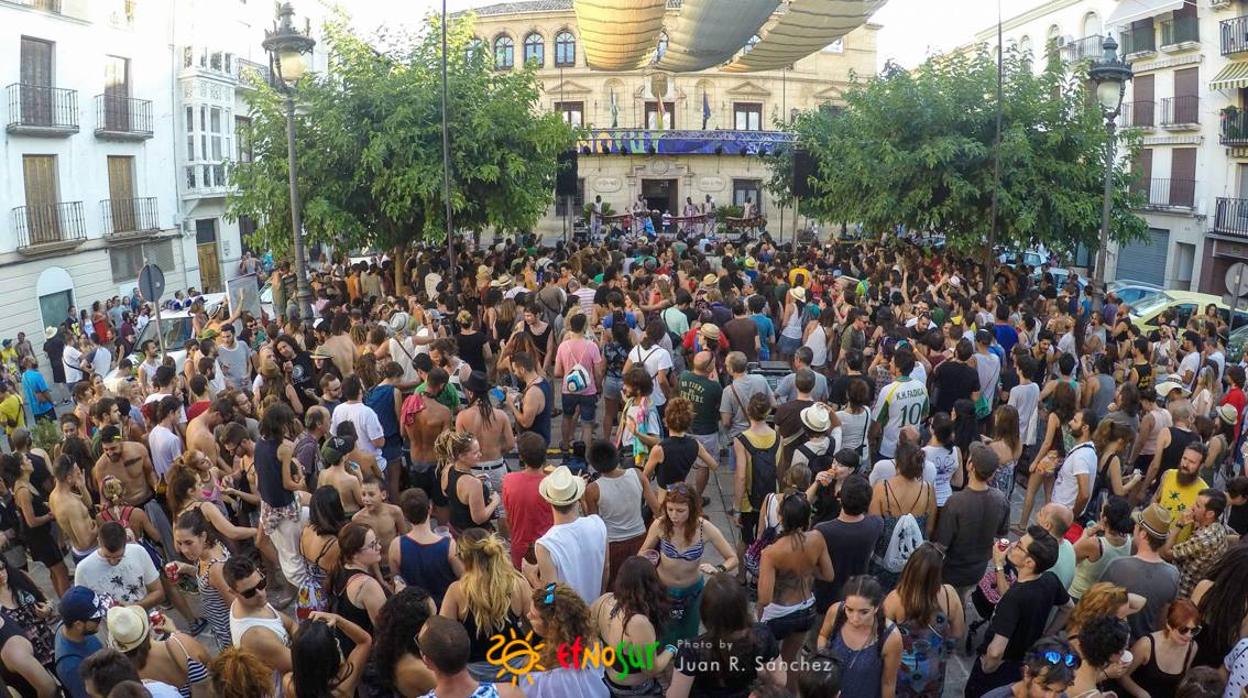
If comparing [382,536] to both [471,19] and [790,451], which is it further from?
[471,19]

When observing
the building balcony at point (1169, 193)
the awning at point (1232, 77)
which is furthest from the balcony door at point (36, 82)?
the awning at point (1232, 77)

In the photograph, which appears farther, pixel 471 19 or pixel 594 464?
pixel 471 19

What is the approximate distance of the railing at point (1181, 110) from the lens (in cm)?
2762

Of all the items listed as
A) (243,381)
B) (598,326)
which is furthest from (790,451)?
(243,381)

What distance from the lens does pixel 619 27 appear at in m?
14.0

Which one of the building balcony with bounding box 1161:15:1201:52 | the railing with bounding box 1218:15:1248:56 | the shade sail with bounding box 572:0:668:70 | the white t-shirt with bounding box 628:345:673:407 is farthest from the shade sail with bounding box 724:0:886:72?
the building balcony with bounding box 1161:15:1201:52

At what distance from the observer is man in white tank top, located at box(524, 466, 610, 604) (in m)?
4.59

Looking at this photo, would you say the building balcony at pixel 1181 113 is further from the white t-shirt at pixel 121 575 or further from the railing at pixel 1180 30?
the white t-shirt at pixel 121 575

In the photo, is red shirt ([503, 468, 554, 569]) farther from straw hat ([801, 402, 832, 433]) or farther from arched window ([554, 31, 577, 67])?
arched window ([554, 31, 577, 67])

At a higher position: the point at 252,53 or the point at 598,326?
the point at 252,53

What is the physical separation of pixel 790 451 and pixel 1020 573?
1.97 metres

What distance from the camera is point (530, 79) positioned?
54.4 ft

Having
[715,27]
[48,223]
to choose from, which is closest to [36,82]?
[48,223]

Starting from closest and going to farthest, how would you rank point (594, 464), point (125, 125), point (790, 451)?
point (594, 464)
point (790, 451)
point (125, 125)
